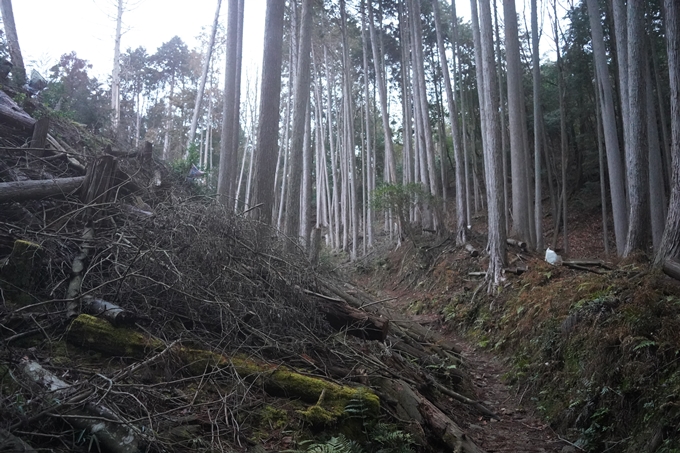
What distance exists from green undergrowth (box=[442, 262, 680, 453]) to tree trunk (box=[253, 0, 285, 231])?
4.51 meters

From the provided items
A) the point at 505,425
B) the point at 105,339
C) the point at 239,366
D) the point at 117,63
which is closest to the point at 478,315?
the point at 505,425

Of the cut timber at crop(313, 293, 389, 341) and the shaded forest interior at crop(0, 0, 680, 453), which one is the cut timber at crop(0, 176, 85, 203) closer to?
the shaded forest interior at crop(0, 0, 680, 453)

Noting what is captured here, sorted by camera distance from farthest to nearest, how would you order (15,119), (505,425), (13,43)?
(13,43), (15,119), (505,425)

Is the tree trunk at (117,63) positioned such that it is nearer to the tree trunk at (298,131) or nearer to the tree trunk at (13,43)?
the tree trunk at (13,43)

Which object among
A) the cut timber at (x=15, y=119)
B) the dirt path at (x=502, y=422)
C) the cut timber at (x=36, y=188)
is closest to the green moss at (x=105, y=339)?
the cut timber at (x=36, y=188)

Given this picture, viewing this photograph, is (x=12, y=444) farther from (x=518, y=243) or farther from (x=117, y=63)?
(x=117, y=63)

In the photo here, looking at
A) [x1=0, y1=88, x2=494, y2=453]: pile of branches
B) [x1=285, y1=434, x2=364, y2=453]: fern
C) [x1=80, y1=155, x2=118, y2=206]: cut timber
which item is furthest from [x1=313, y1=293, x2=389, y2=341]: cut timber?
[x1=80, y1=155, x2=118, y2=206]: cut timber

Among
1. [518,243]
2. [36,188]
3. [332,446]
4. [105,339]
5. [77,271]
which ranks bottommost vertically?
[332,446]

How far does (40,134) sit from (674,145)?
26.5 feet

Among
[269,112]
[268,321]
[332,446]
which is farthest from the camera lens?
[269,112]

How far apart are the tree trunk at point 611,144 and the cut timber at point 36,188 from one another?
10953 millimetres

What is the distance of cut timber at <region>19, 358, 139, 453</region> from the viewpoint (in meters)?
2.83

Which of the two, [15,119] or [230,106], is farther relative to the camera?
[230,106]

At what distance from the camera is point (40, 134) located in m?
6.09
